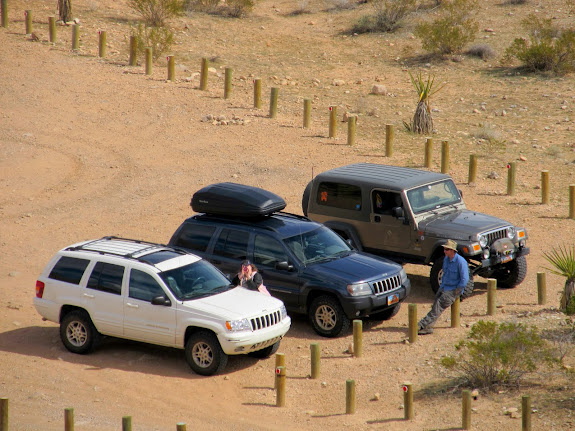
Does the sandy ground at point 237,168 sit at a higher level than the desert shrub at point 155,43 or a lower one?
lower

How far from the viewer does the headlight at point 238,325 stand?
465 inches

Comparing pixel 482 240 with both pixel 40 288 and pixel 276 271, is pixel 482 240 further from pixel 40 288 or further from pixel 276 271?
pixel 40 288

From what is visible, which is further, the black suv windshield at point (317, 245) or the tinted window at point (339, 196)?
the tinted window at point (339, 196)

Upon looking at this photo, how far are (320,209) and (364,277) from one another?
318 cm

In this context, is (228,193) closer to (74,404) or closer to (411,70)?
(74,404)

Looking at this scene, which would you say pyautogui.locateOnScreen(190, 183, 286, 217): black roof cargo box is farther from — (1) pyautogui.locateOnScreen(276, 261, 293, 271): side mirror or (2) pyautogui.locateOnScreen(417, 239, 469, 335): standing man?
(2) pyautogui.locateOnScreen(417, 239, 469, 335): standing man

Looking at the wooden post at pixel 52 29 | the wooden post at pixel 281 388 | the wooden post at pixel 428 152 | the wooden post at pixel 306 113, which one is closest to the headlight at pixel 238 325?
the wooden post at pixel 281 388

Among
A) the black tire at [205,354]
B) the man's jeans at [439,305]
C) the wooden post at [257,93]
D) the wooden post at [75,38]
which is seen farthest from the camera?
the wooden post at [75,38]

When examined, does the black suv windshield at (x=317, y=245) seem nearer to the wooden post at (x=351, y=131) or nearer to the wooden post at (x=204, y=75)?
the wooden post at (x=351, y=131)

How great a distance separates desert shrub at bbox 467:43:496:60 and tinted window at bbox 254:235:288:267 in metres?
21.9

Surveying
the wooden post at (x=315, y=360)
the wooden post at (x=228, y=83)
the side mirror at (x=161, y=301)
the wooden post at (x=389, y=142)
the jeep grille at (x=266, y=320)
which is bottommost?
the wooden post at (x=315, y=360)

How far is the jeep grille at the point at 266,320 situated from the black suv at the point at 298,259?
4.02 feet

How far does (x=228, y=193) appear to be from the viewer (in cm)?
1445

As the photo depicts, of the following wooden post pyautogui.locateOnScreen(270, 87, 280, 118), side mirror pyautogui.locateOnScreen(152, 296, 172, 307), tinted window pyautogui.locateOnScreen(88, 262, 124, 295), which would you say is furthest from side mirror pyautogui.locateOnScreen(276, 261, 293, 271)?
wooden post pyautogui.locateOnScreen(270, 87, 280, 118)
